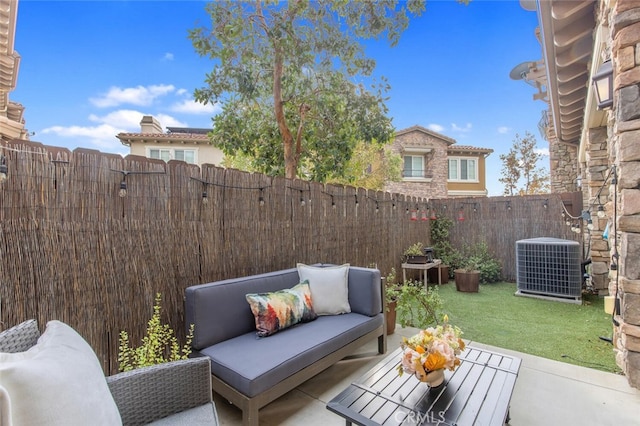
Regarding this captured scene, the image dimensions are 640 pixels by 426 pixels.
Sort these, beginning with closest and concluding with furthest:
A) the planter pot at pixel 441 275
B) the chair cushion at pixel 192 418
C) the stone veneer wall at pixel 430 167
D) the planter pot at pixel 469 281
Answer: the chair cushion at pixel 192 418
the planter pot at pixel 469 281
the planter pot at pixel 441 275
the stone veneer wall at pixel 430 167

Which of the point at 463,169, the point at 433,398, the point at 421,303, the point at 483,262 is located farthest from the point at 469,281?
the point at 463,169

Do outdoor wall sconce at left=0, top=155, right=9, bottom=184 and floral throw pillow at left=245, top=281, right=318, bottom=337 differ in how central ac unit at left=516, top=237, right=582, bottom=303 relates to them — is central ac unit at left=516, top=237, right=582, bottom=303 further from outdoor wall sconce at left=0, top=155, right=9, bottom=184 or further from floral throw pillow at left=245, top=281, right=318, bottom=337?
outdoor wall sconce at left=0, top=155, right=9, bottom=184

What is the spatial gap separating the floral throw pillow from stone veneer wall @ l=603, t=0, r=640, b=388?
2.61m

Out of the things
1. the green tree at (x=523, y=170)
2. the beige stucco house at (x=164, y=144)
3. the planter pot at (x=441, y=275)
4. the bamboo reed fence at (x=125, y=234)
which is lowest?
the planter pot at (x=441, y=275)

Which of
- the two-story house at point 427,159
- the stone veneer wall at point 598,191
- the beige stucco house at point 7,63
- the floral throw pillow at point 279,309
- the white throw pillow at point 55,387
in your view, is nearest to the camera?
the white throw pillow at point 55,387

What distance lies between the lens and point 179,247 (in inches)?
108

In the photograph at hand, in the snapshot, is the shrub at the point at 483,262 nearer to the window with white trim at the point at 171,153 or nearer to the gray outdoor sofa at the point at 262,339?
the gray outdoor sofa at the point at 262,339

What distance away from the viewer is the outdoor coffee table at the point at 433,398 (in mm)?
1573

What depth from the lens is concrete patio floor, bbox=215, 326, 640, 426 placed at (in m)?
2.17

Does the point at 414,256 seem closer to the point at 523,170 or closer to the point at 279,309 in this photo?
the point at 279,309

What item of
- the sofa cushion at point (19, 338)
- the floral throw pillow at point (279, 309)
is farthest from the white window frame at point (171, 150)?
the sofa cushion at point (19, 338)

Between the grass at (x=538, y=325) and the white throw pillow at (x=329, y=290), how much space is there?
1.72m

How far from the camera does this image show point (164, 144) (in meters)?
11.9

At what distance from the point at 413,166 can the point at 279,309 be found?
13.8 meters
